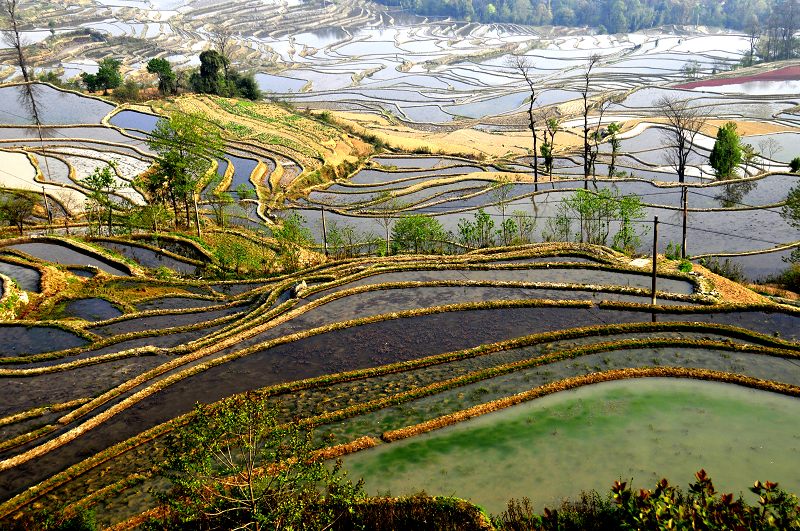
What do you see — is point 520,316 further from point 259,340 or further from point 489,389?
point 259,340

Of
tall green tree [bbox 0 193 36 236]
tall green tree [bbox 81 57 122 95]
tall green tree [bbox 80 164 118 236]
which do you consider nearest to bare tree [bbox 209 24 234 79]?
tall green tree [bbox 81 57 122 95]

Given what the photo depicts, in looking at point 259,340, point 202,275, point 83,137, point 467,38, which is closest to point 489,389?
point 259,340

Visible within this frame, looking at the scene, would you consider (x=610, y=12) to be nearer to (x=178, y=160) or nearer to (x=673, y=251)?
(x=673, y=251)

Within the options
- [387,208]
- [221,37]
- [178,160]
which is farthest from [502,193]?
[221,37]

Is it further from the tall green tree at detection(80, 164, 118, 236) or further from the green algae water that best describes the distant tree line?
the green algae water

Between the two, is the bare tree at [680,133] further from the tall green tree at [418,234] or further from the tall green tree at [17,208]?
the tall green tree at [17,208]

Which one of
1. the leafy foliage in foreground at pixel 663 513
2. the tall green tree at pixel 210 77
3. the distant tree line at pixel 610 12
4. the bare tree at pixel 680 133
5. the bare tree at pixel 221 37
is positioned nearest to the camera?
the leafy foliage in foreground at pixel 663 513

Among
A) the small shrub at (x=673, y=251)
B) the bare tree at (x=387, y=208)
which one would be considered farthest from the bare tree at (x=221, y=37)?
the small shrub at (x=673, y=251)
